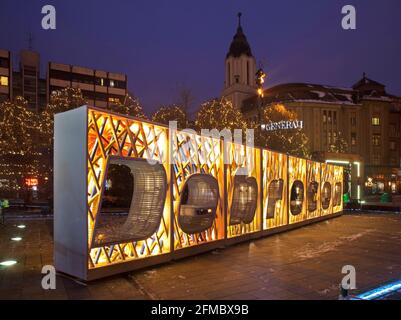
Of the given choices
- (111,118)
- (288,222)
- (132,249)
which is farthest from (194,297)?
(288,222)

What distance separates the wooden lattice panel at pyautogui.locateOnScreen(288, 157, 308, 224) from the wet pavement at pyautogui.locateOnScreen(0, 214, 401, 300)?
359 cm

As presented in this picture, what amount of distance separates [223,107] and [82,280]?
→ 2706 centimetres

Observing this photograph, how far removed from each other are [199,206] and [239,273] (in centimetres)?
284

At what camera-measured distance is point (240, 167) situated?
1268 cm

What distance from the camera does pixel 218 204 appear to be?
11273mm

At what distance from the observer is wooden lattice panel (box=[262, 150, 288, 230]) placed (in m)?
14.2

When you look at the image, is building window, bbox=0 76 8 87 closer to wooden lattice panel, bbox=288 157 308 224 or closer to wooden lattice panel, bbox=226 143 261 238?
wooden lattice panel, bbox=288 157 308 224

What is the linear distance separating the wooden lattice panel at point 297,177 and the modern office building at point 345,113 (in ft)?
136

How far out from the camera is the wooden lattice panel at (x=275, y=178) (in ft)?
46.6

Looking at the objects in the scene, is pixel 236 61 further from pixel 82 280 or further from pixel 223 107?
pixel 82 280

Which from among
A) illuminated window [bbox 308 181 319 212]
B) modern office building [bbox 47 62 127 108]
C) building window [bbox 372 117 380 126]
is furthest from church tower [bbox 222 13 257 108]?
illuminated window [bbox 308 181 319 212]

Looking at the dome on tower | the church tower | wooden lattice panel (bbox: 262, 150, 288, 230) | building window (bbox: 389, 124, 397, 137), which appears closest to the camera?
wooden lattice panel (bbox: 262, 150, 288, 230)

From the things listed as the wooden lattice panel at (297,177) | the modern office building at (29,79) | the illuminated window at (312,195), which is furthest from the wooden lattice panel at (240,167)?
the modern office building at (29,79)

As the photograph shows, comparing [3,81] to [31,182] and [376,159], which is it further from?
[376,159]
